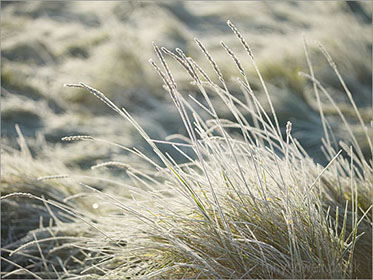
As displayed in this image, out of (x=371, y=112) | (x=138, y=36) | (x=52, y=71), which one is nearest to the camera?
(x=371, y=112)

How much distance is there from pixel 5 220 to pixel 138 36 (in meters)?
2.95

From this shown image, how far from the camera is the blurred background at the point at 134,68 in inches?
127

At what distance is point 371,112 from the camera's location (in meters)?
3.44


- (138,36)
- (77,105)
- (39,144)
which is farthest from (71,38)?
(39,144)

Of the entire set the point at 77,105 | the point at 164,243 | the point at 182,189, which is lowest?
the point at 77,105

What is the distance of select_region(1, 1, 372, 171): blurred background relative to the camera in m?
3.22

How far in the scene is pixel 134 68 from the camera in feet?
12.9

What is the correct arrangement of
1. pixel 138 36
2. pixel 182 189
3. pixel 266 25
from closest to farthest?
pixel 182 189 < pixel 138 36 < pixel 266 25

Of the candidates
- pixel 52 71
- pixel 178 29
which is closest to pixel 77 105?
pixel 52 71

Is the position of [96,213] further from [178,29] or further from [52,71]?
[178,29]

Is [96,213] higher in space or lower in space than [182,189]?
lower

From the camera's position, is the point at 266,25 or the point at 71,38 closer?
the point at 71,38

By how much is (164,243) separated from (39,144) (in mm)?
1883

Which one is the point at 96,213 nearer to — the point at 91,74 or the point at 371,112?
the point at 91,74
